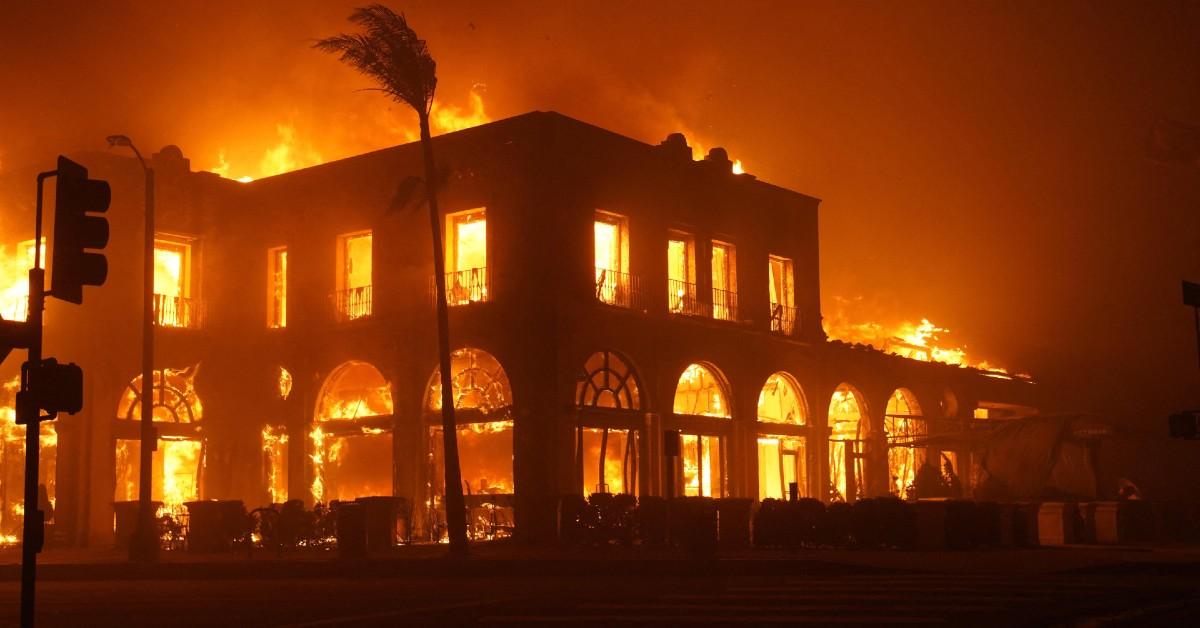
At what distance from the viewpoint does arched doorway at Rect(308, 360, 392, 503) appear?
3606 cm

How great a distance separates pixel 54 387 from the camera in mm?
11289

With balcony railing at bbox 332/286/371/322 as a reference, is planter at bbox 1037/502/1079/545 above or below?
below

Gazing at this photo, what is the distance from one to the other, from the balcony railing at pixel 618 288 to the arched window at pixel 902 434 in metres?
11.9

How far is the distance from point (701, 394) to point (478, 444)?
261 inches

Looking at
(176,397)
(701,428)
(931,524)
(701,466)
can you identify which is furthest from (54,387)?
(176,397)

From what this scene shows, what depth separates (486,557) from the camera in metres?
26.4

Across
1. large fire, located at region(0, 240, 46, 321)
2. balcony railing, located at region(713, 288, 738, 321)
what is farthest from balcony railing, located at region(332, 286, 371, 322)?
balcony railing, located at region(713, 288, 738, 321)

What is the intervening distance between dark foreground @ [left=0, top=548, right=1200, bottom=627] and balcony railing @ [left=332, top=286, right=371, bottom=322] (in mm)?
9757

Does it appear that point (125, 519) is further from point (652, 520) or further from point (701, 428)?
point (701, 428)

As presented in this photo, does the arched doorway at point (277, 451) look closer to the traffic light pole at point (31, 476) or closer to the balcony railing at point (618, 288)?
the balcony railing at point (618, 288)

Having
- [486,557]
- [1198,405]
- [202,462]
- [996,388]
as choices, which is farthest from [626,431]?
[1198,405]

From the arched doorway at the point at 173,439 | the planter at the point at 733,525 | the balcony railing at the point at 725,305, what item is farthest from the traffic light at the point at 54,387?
the balcony railing at the point at 725,305

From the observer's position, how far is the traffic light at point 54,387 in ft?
37.0

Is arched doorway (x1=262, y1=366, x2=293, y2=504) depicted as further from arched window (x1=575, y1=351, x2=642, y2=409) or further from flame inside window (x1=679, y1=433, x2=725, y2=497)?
flame inside window (x1=679, y1=433, x2=725, y2=497)
